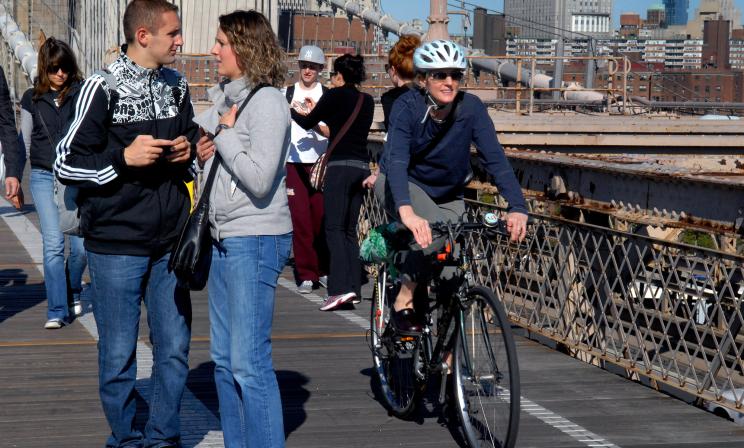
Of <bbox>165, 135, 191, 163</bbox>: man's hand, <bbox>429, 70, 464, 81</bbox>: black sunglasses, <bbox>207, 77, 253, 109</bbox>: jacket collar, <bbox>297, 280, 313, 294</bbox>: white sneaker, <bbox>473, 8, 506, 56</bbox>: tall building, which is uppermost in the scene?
<bbox>473, 8, 506, 56</bbox>: tall building

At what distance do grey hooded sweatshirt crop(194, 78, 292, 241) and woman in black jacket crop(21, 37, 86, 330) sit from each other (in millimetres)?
3809

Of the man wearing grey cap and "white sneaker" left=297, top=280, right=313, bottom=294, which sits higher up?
the man wearing grey cap

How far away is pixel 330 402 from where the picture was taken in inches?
255

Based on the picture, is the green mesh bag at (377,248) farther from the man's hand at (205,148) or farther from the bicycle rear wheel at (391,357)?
the man's hand at (205,148)

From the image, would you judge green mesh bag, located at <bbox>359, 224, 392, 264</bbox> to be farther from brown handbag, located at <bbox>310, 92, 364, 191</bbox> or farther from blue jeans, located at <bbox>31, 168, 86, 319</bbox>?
brown handbag, located at <bbox>310, 92, 364, 191</bbox>

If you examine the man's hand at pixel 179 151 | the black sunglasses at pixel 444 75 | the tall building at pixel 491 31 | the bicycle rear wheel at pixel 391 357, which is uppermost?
the tall building at pixel 491 31

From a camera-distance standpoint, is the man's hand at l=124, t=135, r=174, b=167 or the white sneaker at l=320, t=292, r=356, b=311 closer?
the man's hand at l=124, t=135, r=174, b=167

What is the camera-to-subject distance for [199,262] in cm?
479

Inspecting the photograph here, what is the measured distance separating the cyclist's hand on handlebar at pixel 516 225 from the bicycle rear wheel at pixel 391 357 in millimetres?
780

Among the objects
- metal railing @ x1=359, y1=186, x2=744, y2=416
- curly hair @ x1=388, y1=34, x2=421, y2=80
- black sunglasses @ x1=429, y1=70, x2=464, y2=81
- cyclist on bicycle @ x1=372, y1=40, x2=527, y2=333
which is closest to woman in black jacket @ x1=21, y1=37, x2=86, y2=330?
curly hair @ x1=388, y1=34, x2=421, y2=80

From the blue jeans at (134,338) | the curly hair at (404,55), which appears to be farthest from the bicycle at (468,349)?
the curly hair at (404,55)

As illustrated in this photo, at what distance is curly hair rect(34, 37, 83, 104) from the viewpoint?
27.0 feet

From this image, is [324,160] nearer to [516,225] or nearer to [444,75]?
[444,75]

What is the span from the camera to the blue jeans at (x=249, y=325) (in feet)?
15.4
